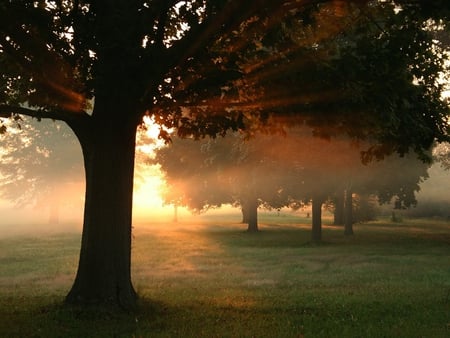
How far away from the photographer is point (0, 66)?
33.0 ft

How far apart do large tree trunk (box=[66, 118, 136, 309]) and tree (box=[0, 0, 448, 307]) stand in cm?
2

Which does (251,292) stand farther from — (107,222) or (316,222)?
(316,222)

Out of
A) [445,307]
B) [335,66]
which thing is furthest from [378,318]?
[335,66]

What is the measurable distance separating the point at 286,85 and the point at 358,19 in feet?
7.06

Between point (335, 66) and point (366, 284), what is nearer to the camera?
point (335, 66)

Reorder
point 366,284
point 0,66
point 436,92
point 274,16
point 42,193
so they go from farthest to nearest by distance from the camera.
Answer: point 42,193 < point 366,284 < point 436,92 < point 0,66 < point 274,16

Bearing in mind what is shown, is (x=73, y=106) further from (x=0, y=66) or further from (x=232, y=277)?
(x=232, y=277)

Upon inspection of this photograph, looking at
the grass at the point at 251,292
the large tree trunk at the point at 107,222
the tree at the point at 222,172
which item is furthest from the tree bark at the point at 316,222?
Answer: the large tree trunk at the point at 107,222

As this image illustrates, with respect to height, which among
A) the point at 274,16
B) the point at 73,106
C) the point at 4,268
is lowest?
the point at 4,268

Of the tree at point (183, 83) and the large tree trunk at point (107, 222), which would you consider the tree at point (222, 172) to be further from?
the large tree trunk at point (107, 222)

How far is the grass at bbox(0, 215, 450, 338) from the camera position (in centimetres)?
869

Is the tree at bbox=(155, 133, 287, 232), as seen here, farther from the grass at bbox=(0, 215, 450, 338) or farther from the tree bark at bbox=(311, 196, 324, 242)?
the grass at bbox=(0, 215, 450, 338)

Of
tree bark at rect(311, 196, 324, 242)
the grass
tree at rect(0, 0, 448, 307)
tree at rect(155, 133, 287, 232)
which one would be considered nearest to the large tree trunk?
→ tree at rect(0, 0, 448, 307)

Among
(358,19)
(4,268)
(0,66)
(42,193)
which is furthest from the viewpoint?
(42,193)
